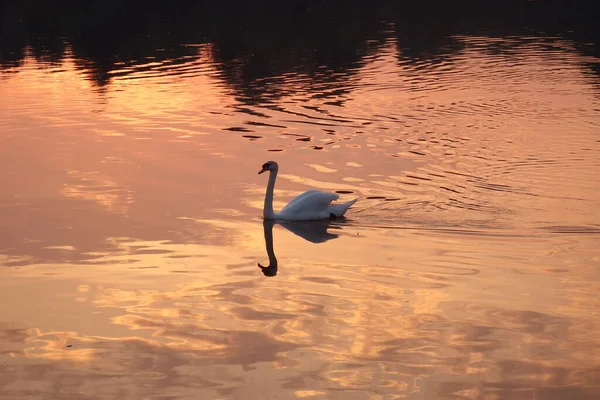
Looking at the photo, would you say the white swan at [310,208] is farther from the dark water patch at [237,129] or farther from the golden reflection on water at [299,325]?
the dark water patch at [237,129]

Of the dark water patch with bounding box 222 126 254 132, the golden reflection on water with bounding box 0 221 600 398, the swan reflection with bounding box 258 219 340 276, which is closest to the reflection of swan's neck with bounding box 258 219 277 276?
the swan reflection with bounding box 258 219 340 276

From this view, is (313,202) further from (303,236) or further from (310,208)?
(303,236)

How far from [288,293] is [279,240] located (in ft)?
9.11

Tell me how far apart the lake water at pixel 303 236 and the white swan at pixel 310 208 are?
15 centimetres

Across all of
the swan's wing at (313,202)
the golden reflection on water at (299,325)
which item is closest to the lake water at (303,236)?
the golden reflection on water at (299,325)

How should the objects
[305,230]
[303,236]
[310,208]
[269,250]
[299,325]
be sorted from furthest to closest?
[310,208] < [305,230] < [303,236] < [269,250] < [299,325]

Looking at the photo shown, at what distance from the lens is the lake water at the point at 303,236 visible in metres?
9.69

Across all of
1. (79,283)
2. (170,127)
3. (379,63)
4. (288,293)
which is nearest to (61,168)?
(170,127)

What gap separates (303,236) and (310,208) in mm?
571

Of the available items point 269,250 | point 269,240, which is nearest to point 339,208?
point 269,240

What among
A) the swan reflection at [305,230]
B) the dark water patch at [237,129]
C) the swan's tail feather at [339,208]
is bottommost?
the dark water patch at [237,129]

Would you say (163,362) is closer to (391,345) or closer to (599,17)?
(391,345)

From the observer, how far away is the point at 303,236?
14.9 m

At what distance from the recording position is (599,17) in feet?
174
